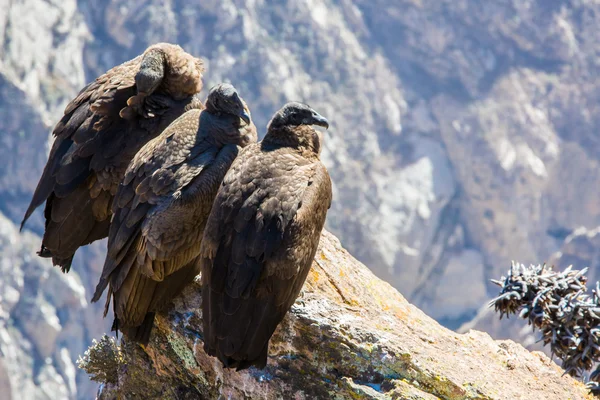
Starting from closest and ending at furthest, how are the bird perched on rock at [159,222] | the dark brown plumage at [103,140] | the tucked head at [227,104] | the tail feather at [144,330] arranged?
the bird perched on rock at [159,222]
the tail feather at [144,330]
the tucked head at [227,104]
the dark brown plumage at [103,140]

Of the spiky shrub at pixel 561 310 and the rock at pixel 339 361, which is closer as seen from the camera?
the spiky shrub at pixel 561 310

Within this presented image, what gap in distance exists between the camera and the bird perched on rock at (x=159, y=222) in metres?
6.46

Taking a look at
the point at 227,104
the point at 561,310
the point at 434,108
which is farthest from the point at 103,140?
the point at 434,108

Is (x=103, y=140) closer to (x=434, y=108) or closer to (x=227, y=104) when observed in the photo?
(x=227, y=104)

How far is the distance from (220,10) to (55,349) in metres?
47.8

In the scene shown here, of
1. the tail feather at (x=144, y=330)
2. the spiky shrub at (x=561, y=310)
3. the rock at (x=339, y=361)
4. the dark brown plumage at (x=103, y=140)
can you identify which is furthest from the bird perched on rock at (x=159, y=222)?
the spiky shrub at (x=561, y=310)

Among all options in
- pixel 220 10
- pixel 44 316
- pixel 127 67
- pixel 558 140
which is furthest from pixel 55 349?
pixel 127 67

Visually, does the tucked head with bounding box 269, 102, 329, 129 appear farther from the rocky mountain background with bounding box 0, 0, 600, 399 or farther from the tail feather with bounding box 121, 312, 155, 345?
the rocky mountain background with bounding box 0, 0, 600, 399

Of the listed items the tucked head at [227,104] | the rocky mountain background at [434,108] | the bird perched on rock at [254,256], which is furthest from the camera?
the rocky mountain background at [434,108]

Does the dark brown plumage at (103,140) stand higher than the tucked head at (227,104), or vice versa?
the tucked head at (227,104)

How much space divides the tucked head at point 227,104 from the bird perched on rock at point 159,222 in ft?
1.25

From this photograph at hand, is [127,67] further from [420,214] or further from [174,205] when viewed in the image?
[420,214]

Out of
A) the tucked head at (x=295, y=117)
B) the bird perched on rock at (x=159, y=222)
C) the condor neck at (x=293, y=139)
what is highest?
the tucked head at (x=295, y=117)

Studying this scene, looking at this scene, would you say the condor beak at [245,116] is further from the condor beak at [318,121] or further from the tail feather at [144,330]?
the tail feather at [144,330]
